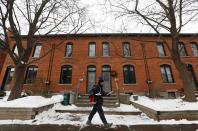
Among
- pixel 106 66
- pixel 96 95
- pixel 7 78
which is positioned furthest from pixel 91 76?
pixel 96 95

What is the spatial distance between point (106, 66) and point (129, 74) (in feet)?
9.11

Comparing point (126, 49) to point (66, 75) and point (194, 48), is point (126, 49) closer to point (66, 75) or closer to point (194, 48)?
point (66, 75)

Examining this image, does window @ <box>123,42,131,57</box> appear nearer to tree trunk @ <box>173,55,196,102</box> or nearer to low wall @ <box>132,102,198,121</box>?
tree trunk @ <box>173,55,196,102</box>

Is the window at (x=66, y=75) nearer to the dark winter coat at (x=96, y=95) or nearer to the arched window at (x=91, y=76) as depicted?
the arched window at (x=91, y=76)

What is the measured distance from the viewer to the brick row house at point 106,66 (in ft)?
55.9

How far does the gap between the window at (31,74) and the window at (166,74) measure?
14.6m

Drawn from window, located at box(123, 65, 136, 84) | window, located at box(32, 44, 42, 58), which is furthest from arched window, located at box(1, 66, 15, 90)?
window, located at box(123, 65, 136, 84)

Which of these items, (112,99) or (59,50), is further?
(59,50)

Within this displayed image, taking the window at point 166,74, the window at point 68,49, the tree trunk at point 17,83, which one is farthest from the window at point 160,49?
the tree trunk at point 17,83

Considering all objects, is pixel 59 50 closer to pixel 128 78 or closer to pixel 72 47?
pixel 72 47

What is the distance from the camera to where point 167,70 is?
18.0 meters

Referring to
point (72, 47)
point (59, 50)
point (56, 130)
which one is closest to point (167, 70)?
point (72, 47)

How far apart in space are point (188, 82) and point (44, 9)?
1054 cm

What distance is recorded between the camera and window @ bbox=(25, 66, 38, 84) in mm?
17795
